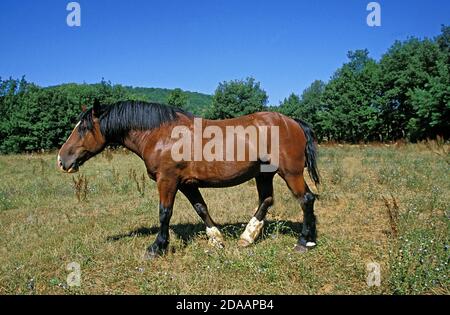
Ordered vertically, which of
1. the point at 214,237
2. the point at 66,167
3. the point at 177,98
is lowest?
the point at 214,237

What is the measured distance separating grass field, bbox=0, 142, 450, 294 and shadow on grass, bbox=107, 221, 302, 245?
0.08 ft

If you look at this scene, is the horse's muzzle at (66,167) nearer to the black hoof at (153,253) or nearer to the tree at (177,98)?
the black hoof at (153,253)

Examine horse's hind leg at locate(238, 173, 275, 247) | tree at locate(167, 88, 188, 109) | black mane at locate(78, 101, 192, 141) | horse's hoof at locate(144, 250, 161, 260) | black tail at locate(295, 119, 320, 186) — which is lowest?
horse's hoof at locate(144, 250, 161, 260)

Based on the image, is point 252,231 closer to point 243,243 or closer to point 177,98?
point 243,243

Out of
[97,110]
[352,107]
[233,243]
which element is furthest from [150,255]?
[352,107]

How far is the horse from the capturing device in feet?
15.3

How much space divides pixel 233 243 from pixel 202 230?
0.92 m

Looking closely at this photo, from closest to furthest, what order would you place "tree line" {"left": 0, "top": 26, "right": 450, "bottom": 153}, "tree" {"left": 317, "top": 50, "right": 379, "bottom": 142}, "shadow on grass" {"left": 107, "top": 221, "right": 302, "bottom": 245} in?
"shadow on grass" {"left": 107, "top": 221, "right": 302, "bottom": 245} < "tree line" {"left": 0, "top": 26, "right": 450, "bottom": 153} < "tree" {"left": 317, "top": 50, "right": 379, "bottom": 142}

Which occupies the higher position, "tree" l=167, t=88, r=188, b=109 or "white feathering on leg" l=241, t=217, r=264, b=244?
"tree" l=167, t=88, r=188, b=109

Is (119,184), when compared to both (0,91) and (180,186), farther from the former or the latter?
(0,91)

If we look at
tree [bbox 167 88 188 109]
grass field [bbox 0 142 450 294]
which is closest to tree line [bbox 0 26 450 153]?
tree [bbox 167 88 188 109]

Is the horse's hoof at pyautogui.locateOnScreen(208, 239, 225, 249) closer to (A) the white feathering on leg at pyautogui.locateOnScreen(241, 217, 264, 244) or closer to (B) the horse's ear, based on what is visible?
(A) the white feathering on leg at pyautogui.locateOnScreen(241, 217, 264, 244)

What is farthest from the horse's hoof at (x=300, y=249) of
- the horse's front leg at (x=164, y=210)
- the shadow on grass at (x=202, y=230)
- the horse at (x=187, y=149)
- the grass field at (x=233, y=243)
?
the horse's front leg at (x=164, y=210)

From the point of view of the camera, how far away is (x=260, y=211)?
17.6 feet
